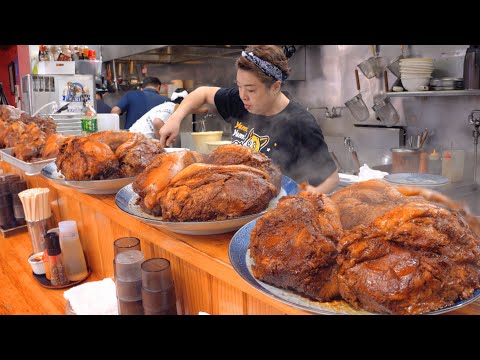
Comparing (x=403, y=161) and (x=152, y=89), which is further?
(x=152, y=89)

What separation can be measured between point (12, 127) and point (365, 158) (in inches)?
140

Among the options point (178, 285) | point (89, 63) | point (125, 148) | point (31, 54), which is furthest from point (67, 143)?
point (31, 54)

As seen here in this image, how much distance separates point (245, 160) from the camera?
4.06 feet

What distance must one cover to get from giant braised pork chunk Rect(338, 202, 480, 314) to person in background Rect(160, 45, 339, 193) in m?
1.41

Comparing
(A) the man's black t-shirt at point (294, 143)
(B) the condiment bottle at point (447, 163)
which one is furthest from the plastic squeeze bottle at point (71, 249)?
(B) the condiment bottle at point (447, 163)

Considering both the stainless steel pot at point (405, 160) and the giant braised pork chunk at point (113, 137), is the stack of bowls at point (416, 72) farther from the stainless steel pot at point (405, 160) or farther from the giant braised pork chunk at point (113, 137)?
the giant braised pork chunk at point (113, 137)

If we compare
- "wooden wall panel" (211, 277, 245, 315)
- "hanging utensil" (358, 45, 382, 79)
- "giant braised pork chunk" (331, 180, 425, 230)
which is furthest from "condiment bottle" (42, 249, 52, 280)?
"hanging utensil" (358, 45, 382, 79)

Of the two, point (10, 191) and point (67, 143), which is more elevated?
point (67, 143)

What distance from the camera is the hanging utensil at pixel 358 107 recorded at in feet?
15.5

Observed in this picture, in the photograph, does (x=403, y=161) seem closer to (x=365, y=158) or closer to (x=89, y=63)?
(x=365, y=158)

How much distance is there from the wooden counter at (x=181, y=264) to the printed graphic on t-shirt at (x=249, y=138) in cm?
104

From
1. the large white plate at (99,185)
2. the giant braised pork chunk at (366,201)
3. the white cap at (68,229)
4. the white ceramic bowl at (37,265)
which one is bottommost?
the white ceramic bowl at (37,265)

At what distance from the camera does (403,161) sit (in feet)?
9.27

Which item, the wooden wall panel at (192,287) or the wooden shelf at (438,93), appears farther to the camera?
the wooden shelf at (438,93)
